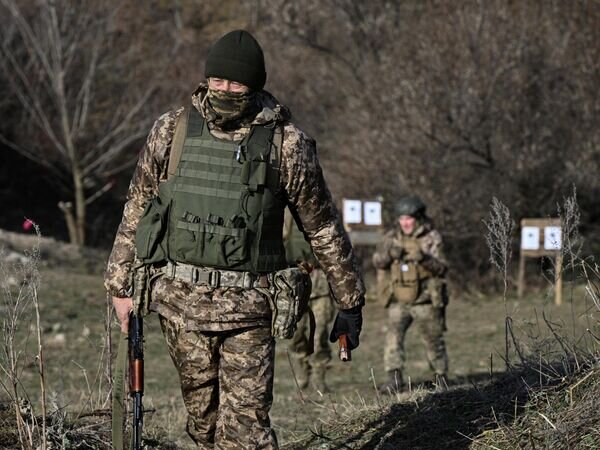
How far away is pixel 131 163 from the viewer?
96.4ft

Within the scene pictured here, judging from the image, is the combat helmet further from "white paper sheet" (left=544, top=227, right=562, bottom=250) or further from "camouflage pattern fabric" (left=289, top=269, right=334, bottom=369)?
"white paper sheet" (left=544, top=227, right=562, bottom=250)

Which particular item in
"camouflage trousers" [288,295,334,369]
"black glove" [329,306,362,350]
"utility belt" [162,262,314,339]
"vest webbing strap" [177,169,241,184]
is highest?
"vest webbing strap" [177,169,241,184]

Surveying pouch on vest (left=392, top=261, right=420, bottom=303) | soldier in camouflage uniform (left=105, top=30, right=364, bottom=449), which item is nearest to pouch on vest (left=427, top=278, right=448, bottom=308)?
pouch on vest (left=392, top=261, right=420, bottom=303)

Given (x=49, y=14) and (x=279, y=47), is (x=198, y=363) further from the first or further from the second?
(x=279, y=47)

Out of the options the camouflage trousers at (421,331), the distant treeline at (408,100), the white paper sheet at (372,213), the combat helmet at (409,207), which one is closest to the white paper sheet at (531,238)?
the distant treeline at (408,100)

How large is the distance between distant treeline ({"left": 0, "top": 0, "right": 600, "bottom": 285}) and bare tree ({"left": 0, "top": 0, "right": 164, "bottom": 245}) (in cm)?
7

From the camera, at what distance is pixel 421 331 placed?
10742 mm

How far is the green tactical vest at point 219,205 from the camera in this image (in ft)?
14.4

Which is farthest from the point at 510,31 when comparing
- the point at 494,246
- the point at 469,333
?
the point at 494,246

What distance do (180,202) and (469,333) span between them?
1236 centimetres

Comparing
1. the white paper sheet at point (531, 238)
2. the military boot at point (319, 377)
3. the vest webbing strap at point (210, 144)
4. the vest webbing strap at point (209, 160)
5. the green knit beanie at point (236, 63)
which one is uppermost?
the green knit beanie at point (236, 63)

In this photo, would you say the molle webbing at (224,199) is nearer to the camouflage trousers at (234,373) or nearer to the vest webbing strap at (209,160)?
the vest webbing strap at (209,160)

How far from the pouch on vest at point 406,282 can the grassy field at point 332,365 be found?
0.74 meters

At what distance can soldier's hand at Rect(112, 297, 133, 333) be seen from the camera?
466cm
